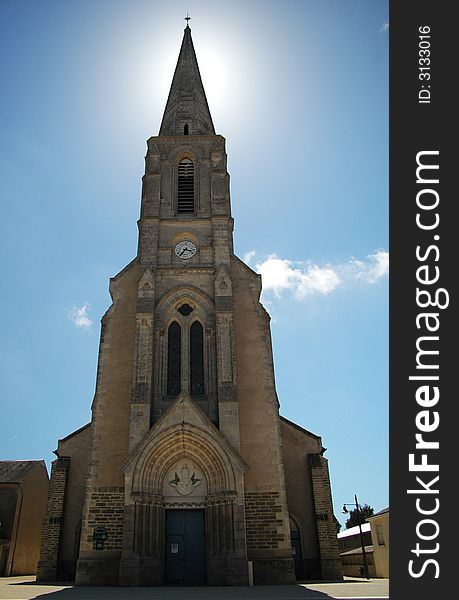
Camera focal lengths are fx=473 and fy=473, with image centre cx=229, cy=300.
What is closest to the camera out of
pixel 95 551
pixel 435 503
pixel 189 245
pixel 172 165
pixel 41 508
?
pixel 435 503

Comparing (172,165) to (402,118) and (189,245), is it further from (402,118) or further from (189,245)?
(402,118)

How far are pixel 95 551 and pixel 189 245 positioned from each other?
13.2 metres

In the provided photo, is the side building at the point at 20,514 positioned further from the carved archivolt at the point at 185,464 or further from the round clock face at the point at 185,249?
the round clock face at the point at 185,249

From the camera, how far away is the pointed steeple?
26969 millimetres

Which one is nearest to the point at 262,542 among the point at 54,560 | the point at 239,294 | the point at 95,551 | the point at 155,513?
the point at 155,513

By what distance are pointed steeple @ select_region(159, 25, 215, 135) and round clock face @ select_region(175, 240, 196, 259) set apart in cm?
758

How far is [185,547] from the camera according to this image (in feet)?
54.6

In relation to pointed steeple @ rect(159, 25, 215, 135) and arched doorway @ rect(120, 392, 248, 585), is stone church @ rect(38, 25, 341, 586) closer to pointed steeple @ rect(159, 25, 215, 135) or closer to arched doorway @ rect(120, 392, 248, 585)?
arched doorway @ rect(120, 392, 248, 585)

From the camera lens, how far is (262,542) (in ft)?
54.2

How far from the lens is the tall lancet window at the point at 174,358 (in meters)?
19.4

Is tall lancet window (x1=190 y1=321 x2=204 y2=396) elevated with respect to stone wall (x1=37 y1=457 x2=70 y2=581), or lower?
elevated

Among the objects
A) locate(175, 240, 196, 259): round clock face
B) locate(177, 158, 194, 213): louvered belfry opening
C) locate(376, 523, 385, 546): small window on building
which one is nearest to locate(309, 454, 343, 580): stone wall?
locate(175, 240, 196, 259): round clock face

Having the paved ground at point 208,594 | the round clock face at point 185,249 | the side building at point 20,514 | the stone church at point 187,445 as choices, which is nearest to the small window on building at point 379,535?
the stone church at point 187,445

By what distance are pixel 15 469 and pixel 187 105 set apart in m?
26.4
